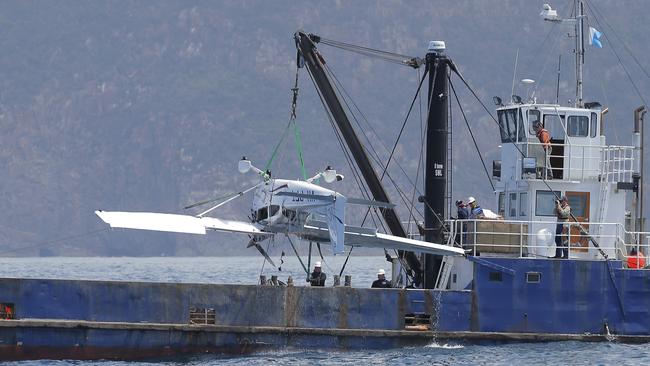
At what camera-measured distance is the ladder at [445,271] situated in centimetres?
3434

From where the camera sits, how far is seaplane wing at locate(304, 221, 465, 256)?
33062 millimetres

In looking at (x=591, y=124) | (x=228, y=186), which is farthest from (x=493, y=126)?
(x=591, y=124)

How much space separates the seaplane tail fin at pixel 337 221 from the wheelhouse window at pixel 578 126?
6632 mm

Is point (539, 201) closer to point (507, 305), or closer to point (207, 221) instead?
point (507, 305)

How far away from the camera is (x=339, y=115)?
115ft

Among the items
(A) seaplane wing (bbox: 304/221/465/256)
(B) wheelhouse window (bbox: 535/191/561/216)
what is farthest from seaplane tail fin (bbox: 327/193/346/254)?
(B) wheelhouse window (bbox: 535/191/561/216)

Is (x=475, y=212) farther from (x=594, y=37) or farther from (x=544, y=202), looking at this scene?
(x=594, y=37)

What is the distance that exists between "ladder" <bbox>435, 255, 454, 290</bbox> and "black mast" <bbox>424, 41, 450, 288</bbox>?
537 mm

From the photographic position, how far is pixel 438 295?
33.5 meters

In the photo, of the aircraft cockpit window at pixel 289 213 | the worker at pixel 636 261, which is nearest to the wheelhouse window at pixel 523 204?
the worker at pixel 636 261

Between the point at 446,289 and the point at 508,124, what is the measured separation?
15.0ft

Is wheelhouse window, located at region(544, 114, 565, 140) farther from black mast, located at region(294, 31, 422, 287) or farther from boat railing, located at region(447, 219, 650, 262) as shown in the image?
black mast, located at region(294, 31, 422, 287)

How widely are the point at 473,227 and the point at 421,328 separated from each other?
8.91 ft

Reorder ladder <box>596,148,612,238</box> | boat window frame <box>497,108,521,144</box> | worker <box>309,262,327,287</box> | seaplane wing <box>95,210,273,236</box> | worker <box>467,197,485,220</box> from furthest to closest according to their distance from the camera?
boat window frame <box>497,108,521,144</box> < ladder <box>596,148,612,238</box> < worker <box>467,197,485,220</box> < worker <box>309,262,327,287</box> < seaplane wing <box>95,210,273,236</box>
